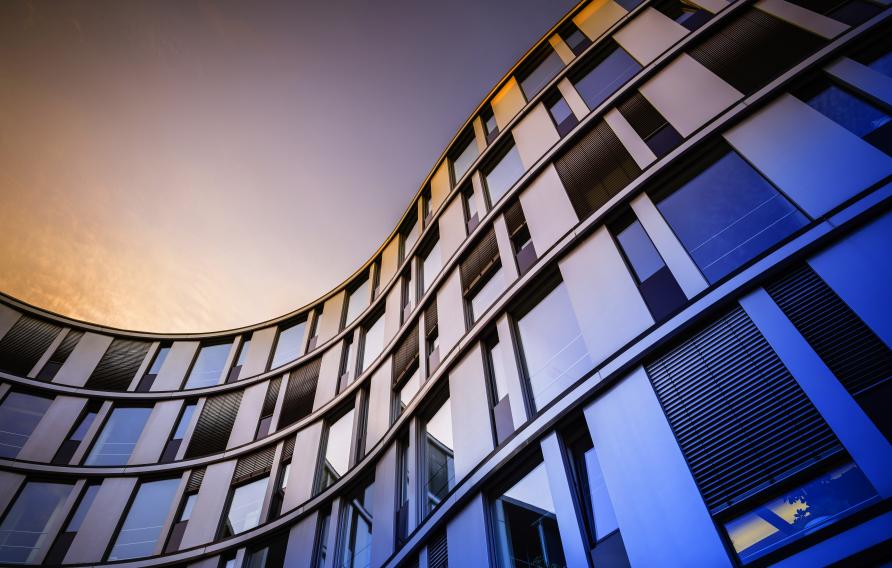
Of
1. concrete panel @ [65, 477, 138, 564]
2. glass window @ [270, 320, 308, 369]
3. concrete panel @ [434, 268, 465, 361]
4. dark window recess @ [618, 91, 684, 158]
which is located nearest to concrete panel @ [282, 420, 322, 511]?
glass window @ [270, 320, 308, 369]

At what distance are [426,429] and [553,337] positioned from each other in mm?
4814

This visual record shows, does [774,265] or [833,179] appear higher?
[833,179]

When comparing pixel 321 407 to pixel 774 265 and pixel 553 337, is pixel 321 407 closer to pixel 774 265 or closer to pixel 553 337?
pixel 553 337

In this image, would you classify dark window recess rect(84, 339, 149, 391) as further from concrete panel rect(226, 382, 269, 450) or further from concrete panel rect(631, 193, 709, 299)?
concrete panel rect(631, 193, 709, 299)

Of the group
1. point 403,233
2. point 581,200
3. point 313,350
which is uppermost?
point 403,233

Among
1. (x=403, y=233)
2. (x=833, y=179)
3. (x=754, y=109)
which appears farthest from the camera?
(x=403, y=233)

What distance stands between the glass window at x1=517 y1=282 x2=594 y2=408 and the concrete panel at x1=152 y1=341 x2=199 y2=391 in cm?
1943

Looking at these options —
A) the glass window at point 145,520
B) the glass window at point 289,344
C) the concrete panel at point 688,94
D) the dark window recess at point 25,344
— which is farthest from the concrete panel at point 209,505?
the concrete panel at point 688,94

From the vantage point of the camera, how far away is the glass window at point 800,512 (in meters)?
5.09

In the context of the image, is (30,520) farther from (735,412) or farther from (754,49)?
(754,49)

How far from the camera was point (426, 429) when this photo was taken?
13320 mm

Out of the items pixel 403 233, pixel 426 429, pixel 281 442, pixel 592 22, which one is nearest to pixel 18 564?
pixel 281 442

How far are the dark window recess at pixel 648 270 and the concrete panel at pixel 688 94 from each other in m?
2.23

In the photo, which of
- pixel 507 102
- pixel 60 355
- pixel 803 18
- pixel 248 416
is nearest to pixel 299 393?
pixel 248 416
